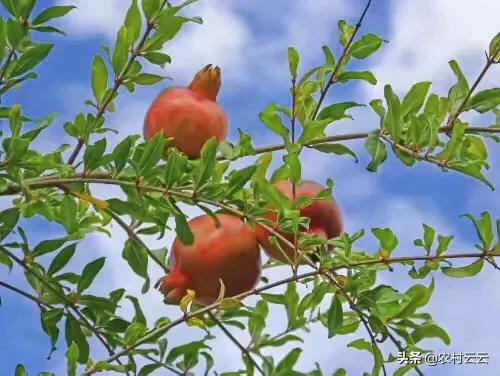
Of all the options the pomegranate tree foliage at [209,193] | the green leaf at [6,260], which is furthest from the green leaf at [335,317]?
the green leaf at [6,260]

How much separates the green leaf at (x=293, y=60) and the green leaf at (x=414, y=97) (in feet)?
0.85

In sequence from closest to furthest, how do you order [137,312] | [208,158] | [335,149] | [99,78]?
[208,158]
[335,149]
[99,78]
[137,312]

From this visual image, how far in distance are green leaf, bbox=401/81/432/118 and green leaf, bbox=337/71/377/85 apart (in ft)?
0.37

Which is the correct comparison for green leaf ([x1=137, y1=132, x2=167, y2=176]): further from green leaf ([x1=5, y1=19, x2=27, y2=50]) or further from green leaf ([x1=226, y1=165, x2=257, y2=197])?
green leaf ([x1=5, y1=19, x2=27, y2=50])

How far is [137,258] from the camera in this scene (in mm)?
2234

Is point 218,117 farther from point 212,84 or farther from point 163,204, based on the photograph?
point 163,204

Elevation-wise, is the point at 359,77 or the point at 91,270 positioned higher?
the point at 359,77

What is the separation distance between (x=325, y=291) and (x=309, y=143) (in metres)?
0.34

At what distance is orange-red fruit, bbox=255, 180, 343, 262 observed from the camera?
6.07ft

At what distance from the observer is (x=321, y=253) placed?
71.6 inches

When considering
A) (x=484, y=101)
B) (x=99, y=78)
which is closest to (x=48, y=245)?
(x=99, y=78)

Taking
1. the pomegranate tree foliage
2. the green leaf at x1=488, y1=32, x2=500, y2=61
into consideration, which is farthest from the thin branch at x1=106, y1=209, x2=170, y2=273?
the green leaf at x1=488, y1=32, x2=500, y2=61

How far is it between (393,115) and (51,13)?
33.4 inches

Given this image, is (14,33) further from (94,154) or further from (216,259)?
(216,259)
